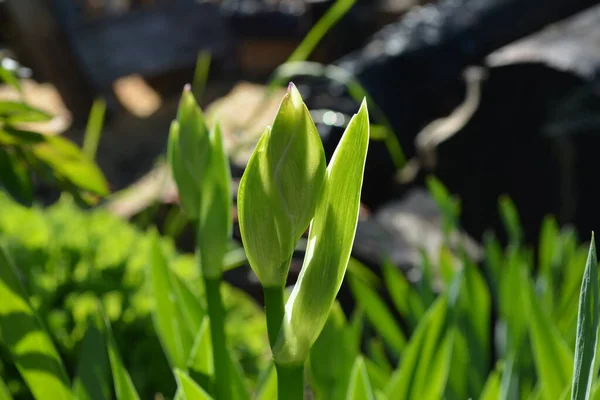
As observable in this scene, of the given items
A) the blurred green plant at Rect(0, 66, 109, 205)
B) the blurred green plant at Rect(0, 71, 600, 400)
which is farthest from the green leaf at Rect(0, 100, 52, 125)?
the blurred green plant at Rect(0, 71, 600, 400)

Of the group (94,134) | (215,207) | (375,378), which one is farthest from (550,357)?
(94,134)

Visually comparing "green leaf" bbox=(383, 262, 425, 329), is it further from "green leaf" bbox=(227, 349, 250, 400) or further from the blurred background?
"green leaf" bbox=(227, 349, 250, 400)

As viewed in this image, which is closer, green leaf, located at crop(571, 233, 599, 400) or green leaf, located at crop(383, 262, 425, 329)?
green leaf, located at crop(571, 233, 599, 400)

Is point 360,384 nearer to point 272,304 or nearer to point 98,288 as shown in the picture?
point 272,304

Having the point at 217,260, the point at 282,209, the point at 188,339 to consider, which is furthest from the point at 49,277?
the point at 282,209

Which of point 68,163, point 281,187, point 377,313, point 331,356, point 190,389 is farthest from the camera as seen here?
point 377,313

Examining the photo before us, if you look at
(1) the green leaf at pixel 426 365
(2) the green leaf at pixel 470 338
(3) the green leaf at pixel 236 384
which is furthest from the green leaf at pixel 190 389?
(2) the green leaf at pixel 470 338

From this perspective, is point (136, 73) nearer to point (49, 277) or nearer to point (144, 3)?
point (144, 3)
